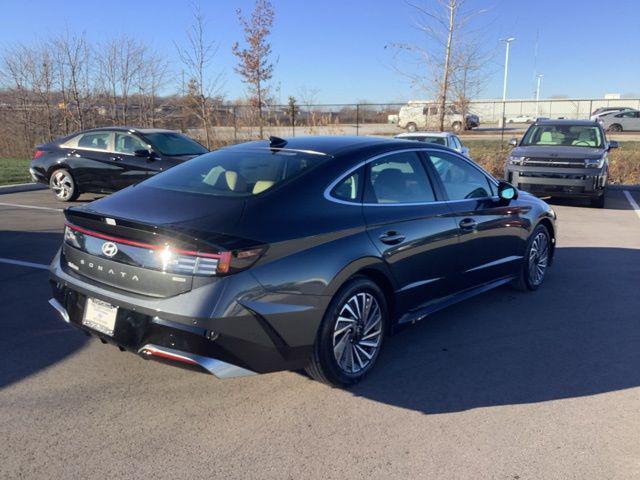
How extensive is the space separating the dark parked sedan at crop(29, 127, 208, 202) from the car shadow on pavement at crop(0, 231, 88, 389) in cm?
406

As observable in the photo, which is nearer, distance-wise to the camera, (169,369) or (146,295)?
(146,295)

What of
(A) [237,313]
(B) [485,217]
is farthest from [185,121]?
(A) [237,313]

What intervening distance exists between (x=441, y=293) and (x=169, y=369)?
2189 mm

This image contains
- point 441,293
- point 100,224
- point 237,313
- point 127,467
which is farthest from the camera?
point 441,293

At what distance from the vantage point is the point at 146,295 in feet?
10.0

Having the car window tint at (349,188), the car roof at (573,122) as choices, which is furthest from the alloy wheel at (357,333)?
the car roof at (573,122)

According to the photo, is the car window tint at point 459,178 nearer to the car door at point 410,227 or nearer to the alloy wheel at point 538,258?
the car door at point 410,227

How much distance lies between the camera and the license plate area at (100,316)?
10.4 ft

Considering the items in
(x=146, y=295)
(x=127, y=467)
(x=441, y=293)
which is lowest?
(x=127, y=467)

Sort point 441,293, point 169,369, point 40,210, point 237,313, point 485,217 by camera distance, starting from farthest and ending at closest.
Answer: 1. point 40,210
2. point 485,217
3. point 441,293
4. point 169,369
5. point 237,313

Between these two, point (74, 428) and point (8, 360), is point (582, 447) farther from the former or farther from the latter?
point (8, 360)

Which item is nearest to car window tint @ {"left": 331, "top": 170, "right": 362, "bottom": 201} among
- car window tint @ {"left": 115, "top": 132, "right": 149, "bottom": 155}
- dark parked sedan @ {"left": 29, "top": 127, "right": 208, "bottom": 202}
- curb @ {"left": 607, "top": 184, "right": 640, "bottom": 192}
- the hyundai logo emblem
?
the hyundai logo emblem

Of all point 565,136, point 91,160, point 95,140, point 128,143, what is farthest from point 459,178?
point 565,136

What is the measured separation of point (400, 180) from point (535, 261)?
2.50 m
